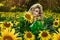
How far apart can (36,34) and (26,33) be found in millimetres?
52

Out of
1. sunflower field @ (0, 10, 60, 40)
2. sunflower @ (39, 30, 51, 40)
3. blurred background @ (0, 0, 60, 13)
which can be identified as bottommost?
sunflower @ (39, 30, 51, 40)

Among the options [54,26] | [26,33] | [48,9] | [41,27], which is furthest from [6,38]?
[48,9]

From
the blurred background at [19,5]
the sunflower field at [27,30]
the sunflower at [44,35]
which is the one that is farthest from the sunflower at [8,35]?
the blurred background at [19,5]

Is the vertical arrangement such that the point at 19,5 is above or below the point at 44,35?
above

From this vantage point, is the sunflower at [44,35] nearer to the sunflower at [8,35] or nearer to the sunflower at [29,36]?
the sunflower at [29,36]

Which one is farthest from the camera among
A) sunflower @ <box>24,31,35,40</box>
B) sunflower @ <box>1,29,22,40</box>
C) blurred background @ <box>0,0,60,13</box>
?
blurred background @ <box>0,0,60,13</box>

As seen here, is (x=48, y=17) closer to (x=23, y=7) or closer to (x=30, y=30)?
(x=23, y=7)

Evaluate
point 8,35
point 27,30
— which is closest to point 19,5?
point 27,30

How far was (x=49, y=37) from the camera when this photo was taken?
2.81 feet

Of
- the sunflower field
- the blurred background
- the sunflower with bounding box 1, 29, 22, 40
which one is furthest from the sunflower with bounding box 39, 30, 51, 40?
the blurred background

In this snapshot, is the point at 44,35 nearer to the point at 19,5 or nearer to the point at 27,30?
the point at 27,30

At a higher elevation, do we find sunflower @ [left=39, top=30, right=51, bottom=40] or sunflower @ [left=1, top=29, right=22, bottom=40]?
sunflower @ [left=1, top=29, right=22, bottom=40]

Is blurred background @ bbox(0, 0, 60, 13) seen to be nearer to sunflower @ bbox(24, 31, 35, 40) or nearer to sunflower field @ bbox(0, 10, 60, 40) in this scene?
sunflower field @ bbox(0, 10, 60, 40)

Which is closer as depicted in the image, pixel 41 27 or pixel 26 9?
pixel 41 27
